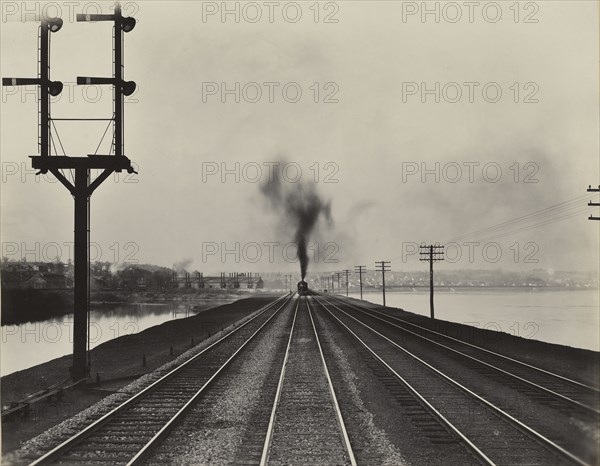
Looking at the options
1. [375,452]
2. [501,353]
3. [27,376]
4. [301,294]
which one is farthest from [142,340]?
[301,294]

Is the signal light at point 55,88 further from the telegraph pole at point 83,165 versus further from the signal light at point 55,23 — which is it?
the signal light at point 55,23

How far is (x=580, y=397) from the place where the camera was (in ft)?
43.3

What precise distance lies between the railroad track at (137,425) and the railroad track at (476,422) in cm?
577

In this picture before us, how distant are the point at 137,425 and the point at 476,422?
24.1 feet

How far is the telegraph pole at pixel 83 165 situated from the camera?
14.1 metres

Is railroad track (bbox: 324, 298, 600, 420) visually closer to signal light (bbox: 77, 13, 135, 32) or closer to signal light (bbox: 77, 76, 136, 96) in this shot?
signal light (bbox: 77, 76, 136, 96)

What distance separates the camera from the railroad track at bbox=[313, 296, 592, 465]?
8.56 meters

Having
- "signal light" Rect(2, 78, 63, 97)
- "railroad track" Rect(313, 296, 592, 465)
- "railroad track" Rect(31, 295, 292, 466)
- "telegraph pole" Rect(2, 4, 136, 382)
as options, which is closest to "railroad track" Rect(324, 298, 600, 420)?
"railroad track" Rect(313, 296, 592, 465)

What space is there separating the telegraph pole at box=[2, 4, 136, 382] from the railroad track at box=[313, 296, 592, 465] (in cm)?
1000

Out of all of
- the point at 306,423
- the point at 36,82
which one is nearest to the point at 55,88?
the point at 36,82

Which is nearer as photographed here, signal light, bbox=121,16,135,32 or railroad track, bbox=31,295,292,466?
railroad track, bbox=31,295,292,466

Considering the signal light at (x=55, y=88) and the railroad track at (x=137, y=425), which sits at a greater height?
the signal light at (x=55, y=88)

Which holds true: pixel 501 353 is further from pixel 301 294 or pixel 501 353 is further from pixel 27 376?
pixel 301 294

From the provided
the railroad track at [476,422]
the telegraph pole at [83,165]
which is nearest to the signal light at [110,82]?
the telegraph pole at [83,165]
